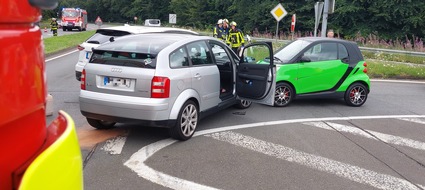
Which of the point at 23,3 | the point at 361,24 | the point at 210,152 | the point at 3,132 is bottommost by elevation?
the point at 210,152

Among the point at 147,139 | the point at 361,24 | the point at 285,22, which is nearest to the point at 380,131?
the point at 147,139

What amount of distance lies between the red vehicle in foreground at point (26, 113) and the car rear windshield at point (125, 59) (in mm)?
3645

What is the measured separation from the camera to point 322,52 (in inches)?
333

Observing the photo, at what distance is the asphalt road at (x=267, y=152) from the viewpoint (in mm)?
4289

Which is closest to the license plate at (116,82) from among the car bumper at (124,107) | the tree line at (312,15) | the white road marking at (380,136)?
the car bumper at (124,107)

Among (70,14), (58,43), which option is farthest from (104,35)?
(70,14)

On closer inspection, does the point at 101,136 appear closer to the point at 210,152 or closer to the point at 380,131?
the point at 210,152

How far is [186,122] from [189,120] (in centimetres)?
7

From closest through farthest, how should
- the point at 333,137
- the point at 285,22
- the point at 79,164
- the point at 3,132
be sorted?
the point at 3,132, the point at 79,164, the point at 333,137, the point at 285,22

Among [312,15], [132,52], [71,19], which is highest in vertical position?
[312,15]

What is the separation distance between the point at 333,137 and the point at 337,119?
1355 mm

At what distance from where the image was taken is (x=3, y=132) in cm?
129

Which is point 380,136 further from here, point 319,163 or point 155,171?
point 155,171

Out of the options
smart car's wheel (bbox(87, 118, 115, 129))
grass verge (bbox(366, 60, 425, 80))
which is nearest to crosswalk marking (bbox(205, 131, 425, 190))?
smart car's wheel (bbox(87, 118, 115, 129))
